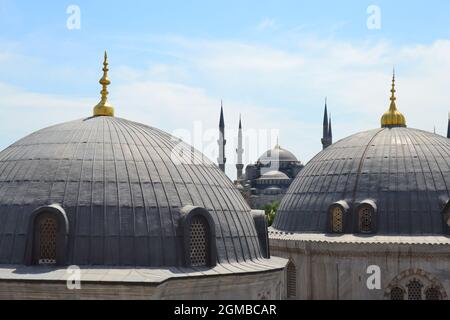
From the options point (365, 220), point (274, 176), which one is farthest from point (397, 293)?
point (274, 176)

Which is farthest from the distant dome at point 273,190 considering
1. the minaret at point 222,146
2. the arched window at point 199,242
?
the arched window at point 199,242

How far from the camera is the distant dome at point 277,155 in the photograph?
117 m

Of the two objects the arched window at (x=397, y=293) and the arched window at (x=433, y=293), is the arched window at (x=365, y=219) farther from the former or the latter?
the arched window at (x=433, y=293)

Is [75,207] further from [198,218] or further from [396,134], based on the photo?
[396,134]

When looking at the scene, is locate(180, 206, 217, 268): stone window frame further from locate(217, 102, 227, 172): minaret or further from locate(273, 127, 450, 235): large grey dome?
locate(217, 102, 227, 172): minaret

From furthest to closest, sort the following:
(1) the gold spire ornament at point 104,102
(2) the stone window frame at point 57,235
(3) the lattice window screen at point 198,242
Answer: (1) the gold spire ornament at point 104,102 → (3) the lattice window screen at point 198,242 → (2) the stone window frame at point 57,235

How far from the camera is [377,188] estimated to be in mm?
27000

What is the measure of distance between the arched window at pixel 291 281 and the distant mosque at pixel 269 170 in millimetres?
71211

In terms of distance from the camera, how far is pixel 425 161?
27.4 metres

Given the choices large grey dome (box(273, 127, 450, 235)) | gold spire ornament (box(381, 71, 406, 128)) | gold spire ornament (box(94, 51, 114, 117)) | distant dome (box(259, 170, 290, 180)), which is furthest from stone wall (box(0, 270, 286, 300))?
distant dome (box(259, 170, 290, 180))

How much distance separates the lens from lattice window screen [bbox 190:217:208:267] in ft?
58.1

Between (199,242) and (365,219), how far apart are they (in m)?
10.4

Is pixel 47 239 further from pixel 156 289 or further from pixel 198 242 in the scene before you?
pixel 198 242
